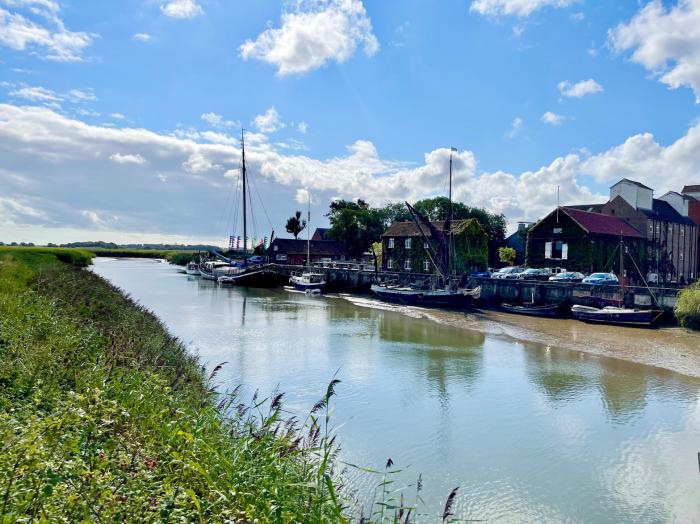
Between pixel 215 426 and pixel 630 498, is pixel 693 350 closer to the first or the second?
pixel 630 498

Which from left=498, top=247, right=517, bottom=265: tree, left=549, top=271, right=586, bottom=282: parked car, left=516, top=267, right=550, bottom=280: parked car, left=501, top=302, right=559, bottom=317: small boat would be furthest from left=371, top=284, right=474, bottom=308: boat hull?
left=498, top=247, right=517, bottom=265: tree

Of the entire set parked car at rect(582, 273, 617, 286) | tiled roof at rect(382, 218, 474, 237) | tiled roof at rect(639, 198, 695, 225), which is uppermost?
tiled roof at rect(639, 198, 695, 225)

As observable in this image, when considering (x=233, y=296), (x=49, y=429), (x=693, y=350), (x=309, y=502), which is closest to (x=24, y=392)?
(x=49, y=429)

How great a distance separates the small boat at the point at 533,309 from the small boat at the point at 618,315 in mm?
2682

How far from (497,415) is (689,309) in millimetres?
25209

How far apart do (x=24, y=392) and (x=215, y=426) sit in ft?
10.0

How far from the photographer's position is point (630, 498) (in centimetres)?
1072

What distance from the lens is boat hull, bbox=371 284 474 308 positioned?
156 feet

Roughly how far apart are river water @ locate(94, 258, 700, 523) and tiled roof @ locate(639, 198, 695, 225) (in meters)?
37.3

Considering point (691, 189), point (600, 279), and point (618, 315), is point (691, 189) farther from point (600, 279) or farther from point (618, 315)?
point (618, 315)

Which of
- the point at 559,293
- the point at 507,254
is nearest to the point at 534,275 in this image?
the point at 559,293

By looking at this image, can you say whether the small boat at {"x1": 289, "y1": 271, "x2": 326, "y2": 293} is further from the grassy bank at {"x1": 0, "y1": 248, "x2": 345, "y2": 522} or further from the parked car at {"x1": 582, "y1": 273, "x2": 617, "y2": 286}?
the grassy bank at {"x1": 0, "y1": 248, "x2": 345, "y2": 522}

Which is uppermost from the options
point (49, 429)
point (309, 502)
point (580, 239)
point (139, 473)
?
point (580, 239)

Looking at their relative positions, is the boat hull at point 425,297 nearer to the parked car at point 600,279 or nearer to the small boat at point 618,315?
the parked car at point 600,279
